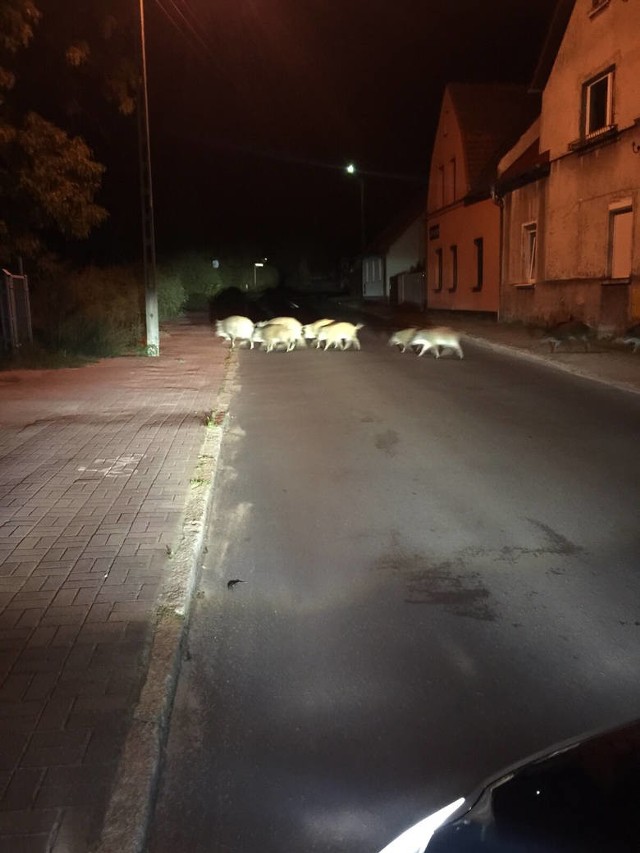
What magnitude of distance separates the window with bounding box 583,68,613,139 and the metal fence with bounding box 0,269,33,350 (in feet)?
48.3

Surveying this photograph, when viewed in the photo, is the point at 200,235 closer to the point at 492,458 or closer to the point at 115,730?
the point at 492,458

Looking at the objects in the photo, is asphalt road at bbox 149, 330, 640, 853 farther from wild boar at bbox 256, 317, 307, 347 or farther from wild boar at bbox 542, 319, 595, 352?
wild boar at bbox 256, 317, 307, 347

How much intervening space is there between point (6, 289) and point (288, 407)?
27.0ft

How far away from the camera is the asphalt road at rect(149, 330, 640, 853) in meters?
3.41

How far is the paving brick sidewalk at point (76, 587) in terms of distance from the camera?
3271 millimetres

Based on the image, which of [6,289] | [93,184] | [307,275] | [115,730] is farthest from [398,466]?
[307,275]

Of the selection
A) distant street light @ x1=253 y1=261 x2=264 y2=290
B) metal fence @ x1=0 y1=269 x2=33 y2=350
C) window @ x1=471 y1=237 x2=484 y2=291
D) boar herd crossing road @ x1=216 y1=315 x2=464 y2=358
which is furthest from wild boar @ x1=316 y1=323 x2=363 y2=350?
distant street light @ x1=253 y1=261 x2=264 y2=290

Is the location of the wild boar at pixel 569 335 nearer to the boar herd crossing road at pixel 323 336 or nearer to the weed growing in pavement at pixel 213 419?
the boar herd crossing road at pixel 323 336

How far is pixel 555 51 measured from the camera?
2359cm

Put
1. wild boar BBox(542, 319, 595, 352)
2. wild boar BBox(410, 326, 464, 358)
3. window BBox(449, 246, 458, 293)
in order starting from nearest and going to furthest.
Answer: wild boar BBox(410, 326, 464, 358)
wild boar BBox(542, 319, 595, 352)
window BBox(449, 246, 458, 293)

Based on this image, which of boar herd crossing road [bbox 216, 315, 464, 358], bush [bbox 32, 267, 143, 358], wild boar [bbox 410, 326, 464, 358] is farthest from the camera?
bush [bbox 32, 267, 143, 358]

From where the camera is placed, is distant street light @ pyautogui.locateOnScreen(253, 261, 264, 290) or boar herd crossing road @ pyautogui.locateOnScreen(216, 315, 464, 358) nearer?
boar herd crossing road @ pyautogui.locateOnScreen(216, 315, 464, 358)

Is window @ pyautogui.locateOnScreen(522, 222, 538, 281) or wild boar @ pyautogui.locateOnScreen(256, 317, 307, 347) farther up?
window @ pyautogui.locateOnScreen(522, 222, 538, 281)

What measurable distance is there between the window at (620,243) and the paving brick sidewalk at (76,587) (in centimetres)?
1307
